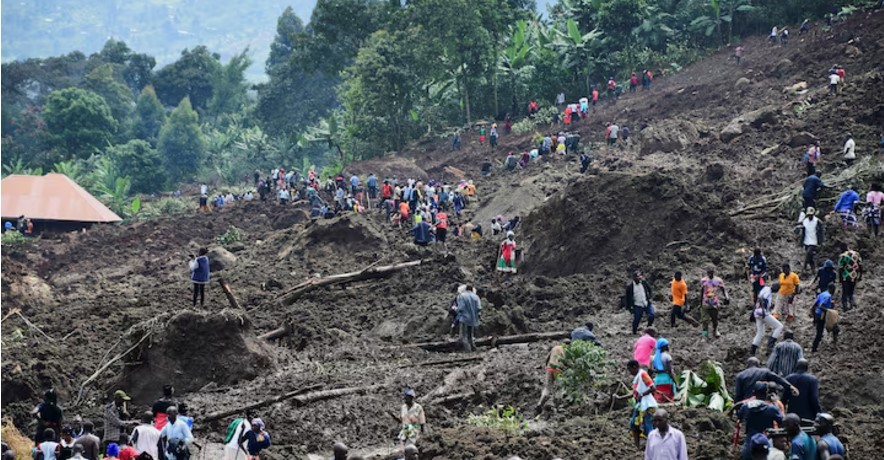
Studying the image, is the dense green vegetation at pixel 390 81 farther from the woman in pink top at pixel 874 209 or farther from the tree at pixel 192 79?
the woman in pink top at pixel 874 209

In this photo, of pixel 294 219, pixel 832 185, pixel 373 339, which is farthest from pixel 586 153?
pixel 373 339

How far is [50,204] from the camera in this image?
50.1m

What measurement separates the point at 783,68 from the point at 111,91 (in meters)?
58.0

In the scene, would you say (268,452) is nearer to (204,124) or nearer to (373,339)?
(373,339)

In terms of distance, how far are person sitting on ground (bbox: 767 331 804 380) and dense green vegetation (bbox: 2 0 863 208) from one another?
38.3 metres

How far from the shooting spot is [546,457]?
46.6ft

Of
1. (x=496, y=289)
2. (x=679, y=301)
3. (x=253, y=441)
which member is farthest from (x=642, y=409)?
(x=496, y=289)

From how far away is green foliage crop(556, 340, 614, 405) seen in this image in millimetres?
17266

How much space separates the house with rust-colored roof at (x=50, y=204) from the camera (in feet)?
161

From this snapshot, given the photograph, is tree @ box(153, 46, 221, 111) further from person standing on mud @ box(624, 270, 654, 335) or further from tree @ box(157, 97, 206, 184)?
person standing on mud @ box(624, 270, 654, 335)

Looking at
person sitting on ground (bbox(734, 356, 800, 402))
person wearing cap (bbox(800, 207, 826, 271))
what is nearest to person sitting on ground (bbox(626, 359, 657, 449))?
person sitting on ground (bbox(734, 356, 800, 402))

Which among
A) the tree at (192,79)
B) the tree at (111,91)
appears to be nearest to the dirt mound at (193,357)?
the tree at (111,91)

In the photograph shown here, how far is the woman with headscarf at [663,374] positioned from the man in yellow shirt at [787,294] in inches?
195

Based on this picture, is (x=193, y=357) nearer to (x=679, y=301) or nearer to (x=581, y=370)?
(x=581, y=370)
